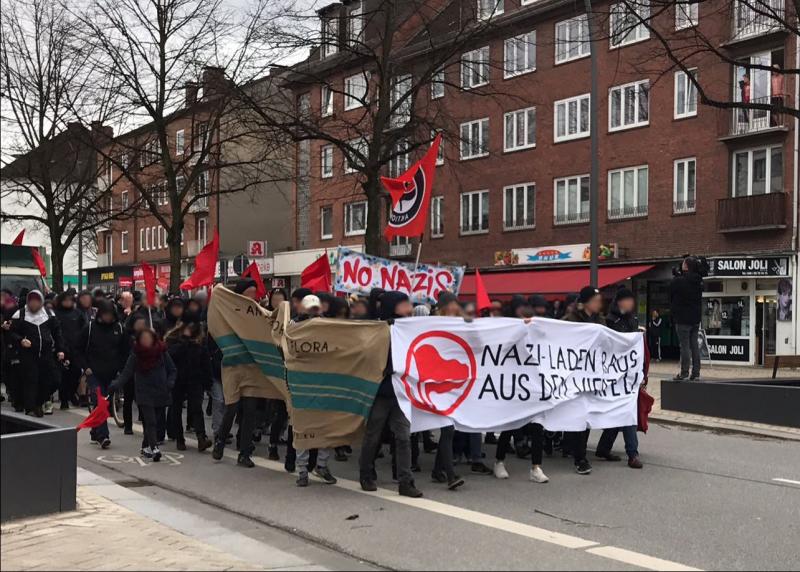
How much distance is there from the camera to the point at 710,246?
26906 mm

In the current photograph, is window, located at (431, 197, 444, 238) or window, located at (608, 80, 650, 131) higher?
window, located at (608, 80, 650, 131)

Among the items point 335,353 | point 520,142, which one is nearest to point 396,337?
point 335,353

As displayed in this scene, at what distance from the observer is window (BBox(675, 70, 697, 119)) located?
27.3 meters

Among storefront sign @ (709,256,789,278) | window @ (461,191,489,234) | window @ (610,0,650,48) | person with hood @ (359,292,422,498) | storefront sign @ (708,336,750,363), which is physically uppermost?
window @ (610,0,650,48)

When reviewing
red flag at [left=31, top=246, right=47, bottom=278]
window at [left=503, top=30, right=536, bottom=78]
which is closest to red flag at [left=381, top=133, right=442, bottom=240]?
red flag at [left=31, top=246, right=47, bottom=278]

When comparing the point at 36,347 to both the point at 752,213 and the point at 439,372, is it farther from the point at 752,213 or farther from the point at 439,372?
Result: the point at 752,213

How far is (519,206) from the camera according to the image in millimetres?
33281

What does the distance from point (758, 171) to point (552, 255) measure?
786 centimetres

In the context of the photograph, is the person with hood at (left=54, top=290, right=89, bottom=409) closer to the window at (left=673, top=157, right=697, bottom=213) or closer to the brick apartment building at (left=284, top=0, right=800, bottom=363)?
the brick apartment building at (left=284, top=0, right=800, bottom=363)

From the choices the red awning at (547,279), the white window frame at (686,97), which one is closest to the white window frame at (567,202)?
the red awning at (547,279)

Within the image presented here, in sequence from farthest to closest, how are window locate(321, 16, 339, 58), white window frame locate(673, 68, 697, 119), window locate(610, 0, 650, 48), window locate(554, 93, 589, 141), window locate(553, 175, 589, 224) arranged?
window locate(553, 175, 589, 224) < window locate(554, 93, 589, 141) < white window frame locate(673, 68, 697, 119) < window locate(321, 16, 339, 58) < window locate(610, 0, 650, 48)

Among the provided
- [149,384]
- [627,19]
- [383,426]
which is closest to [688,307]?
[627,19]

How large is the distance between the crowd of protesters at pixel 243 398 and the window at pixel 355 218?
27095 mm

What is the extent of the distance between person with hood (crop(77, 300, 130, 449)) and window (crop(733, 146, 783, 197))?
20498mm
